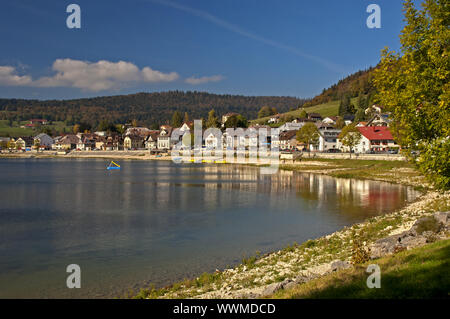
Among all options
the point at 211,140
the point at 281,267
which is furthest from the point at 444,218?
the point at 211,140

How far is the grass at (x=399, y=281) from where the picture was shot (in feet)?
27.9

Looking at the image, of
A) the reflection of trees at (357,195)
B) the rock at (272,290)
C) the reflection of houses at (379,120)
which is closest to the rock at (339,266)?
the rock at (272,290)

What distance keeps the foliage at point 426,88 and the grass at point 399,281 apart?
5.13 meters

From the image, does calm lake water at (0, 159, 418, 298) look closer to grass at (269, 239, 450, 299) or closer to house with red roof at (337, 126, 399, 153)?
grass at (269, 239, 450, 299)

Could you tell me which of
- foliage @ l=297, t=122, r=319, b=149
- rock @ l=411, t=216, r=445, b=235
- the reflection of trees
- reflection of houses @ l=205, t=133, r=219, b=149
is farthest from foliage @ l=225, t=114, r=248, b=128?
rock @ l=411, t=216, r=445, b=235

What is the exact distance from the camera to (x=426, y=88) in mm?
15898

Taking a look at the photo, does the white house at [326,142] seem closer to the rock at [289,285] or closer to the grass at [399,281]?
the grass at [399,281]

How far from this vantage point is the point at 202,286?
576 inches

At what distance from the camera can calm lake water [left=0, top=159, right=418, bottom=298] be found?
57.3ft

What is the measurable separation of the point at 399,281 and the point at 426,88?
31.2 feet
